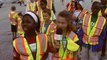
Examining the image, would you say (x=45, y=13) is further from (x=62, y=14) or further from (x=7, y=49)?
(x=7, y=49)

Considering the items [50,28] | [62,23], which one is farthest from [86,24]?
[62,23]

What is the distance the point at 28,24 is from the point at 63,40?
77 centimetres

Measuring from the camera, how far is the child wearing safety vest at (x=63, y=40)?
471 cm

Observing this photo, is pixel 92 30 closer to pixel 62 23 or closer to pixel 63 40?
pixel 63 40

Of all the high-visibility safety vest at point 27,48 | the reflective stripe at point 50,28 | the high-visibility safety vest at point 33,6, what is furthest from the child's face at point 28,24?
the high-visibility safety vest at point 33,6

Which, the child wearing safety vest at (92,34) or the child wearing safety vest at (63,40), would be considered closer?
the child wearing safety vest at (63,40)

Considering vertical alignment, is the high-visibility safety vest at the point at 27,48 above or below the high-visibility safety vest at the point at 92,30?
above

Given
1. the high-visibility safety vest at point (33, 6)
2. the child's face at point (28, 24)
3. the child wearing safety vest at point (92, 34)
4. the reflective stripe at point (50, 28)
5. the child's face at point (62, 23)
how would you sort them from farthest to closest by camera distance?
1. the high-visibility safety vest at point (33, 6)
2. the child wearing safety vest at point (92, 34)
3. the reflective stripe at point (50, 28)
4. the child's face at point (62, 23)
5. the child's face at point (28, 24)

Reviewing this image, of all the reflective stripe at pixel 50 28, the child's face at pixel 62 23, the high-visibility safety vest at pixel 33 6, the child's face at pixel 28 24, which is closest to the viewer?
the child's face at pixel 28 24

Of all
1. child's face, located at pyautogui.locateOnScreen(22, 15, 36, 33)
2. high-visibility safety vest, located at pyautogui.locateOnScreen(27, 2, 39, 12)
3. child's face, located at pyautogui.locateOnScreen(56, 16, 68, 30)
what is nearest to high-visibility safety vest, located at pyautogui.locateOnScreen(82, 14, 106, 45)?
child's face, located at pyautogui.locateOnScreen(56, 16, 68, 30)

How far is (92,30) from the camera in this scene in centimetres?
712

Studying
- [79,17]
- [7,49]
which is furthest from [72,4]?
[7,49]

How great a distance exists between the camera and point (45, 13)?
6.97m

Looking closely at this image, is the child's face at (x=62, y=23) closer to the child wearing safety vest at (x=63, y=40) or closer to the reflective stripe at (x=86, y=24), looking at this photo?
the child wearing safety vest at (x=63, y=40)
